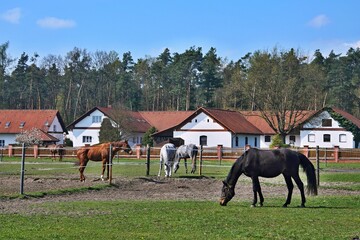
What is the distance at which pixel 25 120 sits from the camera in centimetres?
7875

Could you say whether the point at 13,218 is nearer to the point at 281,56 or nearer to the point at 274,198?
the point at 274,198

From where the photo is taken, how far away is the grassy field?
11.6 metres

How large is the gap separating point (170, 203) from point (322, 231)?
641 centimetres

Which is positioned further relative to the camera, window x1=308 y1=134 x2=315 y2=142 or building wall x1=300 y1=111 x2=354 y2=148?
window x1=308 y1=134 x2=315 y2=142

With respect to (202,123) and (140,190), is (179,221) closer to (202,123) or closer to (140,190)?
(140,190)

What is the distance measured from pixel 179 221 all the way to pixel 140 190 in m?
10.2

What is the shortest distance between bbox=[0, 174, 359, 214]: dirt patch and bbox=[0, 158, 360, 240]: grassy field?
1363 millimetres

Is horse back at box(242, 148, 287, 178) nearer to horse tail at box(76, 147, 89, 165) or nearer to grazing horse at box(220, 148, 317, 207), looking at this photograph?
grazing horse at box(220, 148, 317, 207)

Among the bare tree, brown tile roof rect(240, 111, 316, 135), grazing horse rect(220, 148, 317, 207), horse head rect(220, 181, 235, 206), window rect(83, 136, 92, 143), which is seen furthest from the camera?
window rect(83, 136, 92, 143)

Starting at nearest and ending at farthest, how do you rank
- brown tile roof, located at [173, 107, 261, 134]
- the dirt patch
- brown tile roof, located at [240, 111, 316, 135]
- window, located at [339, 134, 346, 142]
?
the dirt patch < brown tile roof, located at [173, 107, 261, 134] < window, located at [339, 134, 346, 142] < brown tile roof, located at [240, 111, 316, 135]

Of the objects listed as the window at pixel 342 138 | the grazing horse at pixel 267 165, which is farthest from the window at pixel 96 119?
the grazing horse at pixel 267 165

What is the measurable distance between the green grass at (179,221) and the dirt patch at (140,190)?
1660 mm

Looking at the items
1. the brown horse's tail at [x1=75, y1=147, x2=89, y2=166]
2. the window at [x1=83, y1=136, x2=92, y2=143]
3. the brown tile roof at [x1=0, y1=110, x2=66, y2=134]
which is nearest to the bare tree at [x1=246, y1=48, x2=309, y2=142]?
the window at [x1=83, y1=136, x2=92, y2=143]

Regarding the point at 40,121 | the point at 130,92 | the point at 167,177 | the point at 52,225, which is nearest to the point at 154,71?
the point at 130,92
